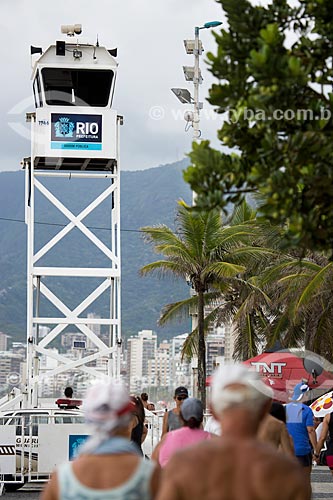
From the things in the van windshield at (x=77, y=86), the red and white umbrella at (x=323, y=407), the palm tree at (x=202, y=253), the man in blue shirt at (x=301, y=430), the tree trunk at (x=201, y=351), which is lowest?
the tree trunk at (x=201, y=351)

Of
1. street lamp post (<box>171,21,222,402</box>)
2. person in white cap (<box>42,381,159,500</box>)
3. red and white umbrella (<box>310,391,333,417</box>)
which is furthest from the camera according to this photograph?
street lamp post (<box>171,21,222,402</box>)

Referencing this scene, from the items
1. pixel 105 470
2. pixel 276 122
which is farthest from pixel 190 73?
pixel 105 470

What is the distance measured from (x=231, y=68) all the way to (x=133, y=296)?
163441 millimetres

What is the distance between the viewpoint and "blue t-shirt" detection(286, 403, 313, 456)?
42.9ft

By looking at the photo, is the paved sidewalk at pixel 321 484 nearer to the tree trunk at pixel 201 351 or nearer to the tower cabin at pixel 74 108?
the tower cabin at pixel 74 108

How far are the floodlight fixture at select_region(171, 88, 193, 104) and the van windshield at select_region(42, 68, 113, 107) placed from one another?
1650cm

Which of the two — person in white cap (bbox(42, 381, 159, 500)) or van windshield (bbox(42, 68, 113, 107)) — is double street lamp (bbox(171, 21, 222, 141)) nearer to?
van windshield (bbox(42, 68, 113, 107))

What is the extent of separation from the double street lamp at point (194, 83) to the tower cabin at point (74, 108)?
16.5m

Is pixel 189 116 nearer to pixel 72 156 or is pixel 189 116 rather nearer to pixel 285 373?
pixel 285 373

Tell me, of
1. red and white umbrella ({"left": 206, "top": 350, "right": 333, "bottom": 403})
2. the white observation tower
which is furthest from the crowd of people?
red and white umbrella ({"left": 206, "top": 350, "right": 333, "bottom": 403})

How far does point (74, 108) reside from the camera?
90.4 ft

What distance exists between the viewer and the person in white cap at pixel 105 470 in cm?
515

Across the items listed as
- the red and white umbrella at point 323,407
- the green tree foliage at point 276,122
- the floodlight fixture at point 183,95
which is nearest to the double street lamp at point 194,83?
the floodlight fixture at point 183,95

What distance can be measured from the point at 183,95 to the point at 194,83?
40.5 inches
